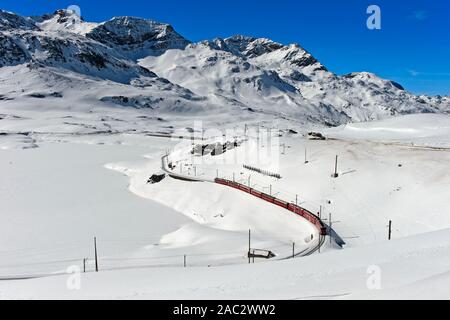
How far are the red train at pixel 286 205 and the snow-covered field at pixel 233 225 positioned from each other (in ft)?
3.04

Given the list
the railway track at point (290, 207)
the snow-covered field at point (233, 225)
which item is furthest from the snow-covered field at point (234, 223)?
the railway track at point (290, 207)

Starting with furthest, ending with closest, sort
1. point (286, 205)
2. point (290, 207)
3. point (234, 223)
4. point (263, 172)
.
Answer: point (263, 172)
point (234, 223)
point (286, 205)
point (290, 207)

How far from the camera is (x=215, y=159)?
80.3 meters

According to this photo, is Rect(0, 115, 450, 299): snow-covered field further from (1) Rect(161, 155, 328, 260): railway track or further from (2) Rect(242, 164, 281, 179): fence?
(1) Rect(161, 155, 328, 260): railway track

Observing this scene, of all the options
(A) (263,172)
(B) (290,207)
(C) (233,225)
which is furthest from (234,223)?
(A) (263,172)

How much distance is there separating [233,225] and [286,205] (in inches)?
277

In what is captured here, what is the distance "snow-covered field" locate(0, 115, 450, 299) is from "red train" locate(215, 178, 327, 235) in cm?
93

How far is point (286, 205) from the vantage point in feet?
164

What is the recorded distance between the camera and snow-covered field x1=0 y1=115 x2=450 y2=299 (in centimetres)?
1844

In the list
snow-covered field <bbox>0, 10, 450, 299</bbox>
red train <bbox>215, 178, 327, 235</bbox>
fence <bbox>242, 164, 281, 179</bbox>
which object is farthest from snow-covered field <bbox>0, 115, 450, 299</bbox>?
red train <bbox>215, 178, 327, 235</bbox>

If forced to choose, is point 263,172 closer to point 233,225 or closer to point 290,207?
point 290,207
